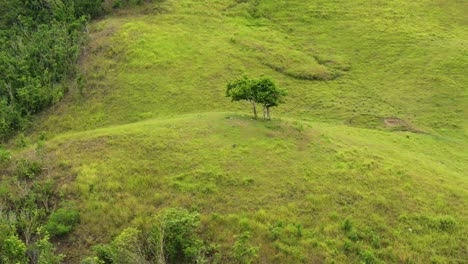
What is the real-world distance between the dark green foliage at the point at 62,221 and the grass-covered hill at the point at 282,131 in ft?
1.43

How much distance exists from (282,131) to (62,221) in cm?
1694

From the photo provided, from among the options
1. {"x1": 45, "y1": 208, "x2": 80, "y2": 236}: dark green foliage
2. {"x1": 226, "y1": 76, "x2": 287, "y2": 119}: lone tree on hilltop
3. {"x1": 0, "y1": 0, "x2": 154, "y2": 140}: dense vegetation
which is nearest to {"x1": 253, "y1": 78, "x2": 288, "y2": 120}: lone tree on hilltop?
{"x1": 226, "y1": 76, "x2": 287, "y2": 119}: lone tree on hilltop

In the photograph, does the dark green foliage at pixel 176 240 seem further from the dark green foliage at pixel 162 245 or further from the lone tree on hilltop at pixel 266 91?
the lone tree on hilltop at pixel 266 91

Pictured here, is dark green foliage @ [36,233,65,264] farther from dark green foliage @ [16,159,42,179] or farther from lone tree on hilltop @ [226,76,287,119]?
lone tree on hilltop @ [226,76,287,119]

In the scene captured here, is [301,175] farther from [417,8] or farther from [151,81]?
[417,8]

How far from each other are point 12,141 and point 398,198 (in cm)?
3635

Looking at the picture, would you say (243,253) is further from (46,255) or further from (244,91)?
(244,91)

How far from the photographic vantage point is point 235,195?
28719 mm

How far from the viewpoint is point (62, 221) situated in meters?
27.5

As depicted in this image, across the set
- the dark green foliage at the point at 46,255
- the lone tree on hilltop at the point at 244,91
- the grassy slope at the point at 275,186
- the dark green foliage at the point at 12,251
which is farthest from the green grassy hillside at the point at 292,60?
the dark green foliage at the point at 12,251

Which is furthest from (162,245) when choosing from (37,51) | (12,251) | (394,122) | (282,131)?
(37,51)

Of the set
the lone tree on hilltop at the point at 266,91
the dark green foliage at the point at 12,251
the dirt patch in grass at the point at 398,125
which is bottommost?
the dirt patch in grass at the point at 398,125

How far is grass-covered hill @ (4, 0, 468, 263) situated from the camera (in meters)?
26.7

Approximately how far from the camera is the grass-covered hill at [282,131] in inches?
1051
